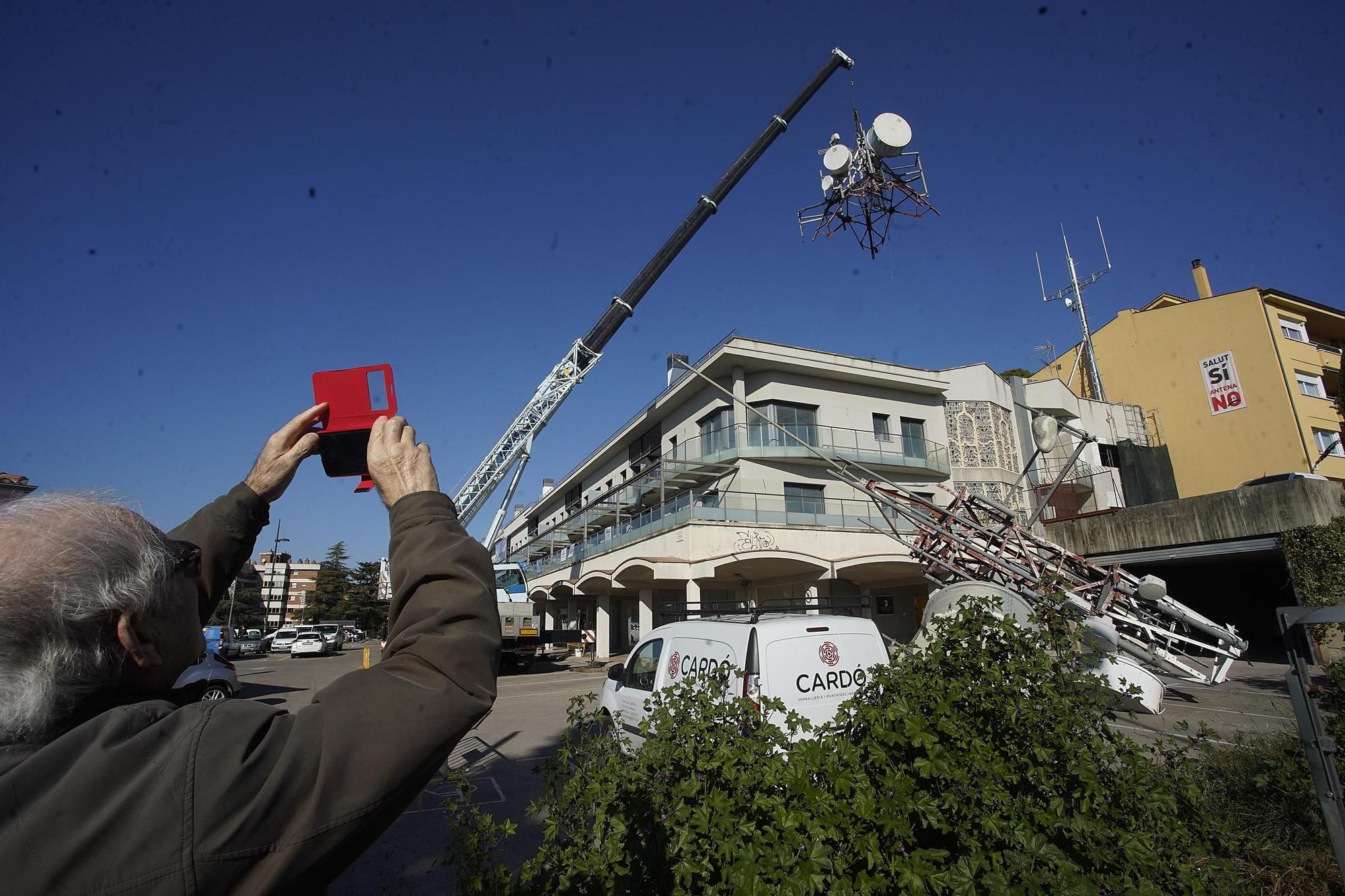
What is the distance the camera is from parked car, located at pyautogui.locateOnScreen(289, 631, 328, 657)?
128ft

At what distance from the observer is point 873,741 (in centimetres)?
280

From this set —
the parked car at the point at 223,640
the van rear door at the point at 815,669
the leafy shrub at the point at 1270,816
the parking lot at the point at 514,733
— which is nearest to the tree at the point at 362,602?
the parked car at the point at 223,640

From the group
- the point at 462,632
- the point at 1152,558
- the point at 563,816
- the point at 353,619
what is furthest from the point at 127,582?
the point at 353,619

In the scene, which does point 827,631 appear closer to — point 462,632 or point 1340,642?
point 462,632

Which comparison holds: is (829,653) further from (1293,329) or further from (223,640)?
(1293,329)

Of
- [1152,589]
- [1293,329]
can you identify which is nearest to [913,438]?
[1293,329]

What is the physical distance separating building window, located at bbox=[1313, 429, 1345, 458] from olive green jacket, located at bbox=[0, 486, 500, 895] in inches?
1528

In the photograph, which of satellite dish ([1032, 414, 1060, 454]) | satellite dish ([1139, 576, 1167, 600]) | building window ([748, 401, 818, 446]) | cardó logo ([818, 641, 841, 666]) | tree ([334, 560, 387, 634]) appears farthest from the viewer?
tree ([334, 560, 387, 634])

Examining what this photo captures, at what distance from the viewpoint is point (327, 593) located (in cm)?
7819

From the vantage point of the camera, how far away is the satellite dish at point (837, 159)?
48.2 ft

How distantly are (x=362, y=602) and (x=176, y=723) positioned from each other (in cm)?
8416

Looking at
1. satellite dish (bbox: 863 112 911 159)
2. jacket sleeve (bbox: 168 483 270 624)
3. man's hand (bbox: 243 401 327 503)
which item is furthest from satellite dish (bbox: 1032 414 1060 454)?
jacket sleeve (bbox: 168 483 270 624)

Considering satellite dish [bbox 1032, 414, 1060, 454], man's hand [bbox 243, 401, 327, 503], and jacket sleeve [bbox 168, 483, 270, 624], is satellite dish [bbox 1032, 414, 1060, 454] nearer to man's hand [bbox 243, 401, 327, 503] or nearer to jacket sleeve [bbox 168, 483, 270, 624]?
man's hand [bbox 243, 401, 327, 503]

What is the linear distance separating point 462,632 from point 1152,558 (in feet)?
86.7
